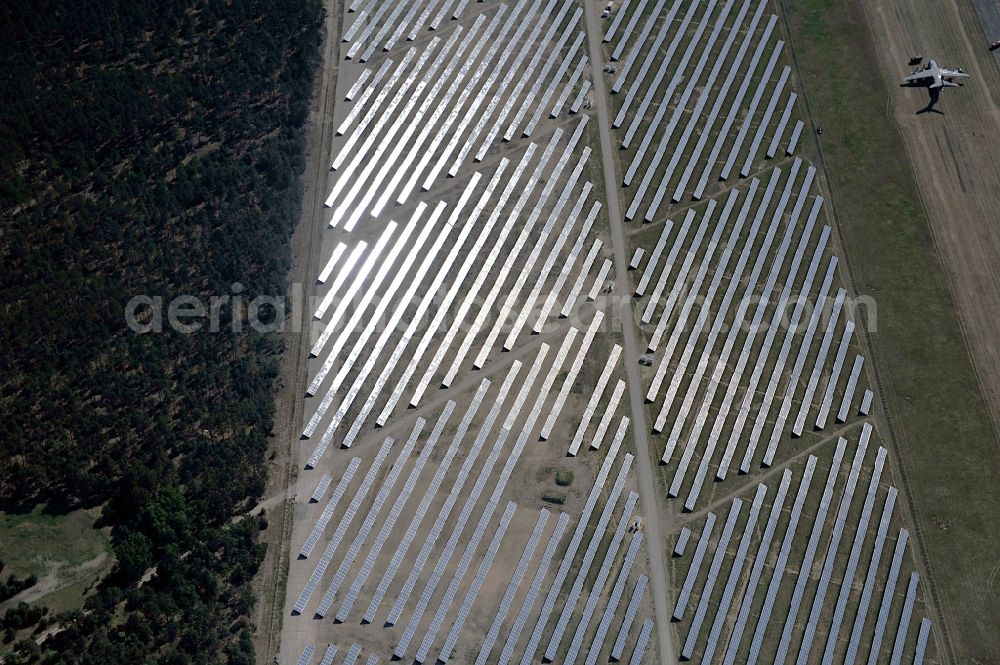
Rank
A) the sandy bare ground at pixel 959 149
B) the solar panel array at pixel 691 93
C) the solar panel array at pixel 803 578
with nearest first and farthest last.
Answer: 1. the solar panel array at pixel 803 578
2. the sandy bare ground at pixel 959 149
3. the solar panel array at pixel 691 93

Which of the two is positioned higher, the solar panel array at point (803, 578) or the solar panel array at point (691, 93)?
the solar panel array at point (691, 93)

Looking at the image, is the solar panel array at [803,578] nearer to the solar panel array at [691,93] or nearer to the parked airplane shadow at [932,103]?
the solar panel array at [691,93]

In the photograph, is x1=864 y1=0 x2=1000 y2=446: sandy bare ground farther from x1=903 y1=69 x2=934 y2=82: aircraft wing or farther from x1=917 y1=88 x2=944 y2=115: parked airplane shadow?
x1=903 y1=69 x2=934 y2=82: aircraft wing

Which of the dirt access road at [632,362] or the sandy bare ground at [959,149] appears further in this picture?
the sandy bare ground at [959,149]

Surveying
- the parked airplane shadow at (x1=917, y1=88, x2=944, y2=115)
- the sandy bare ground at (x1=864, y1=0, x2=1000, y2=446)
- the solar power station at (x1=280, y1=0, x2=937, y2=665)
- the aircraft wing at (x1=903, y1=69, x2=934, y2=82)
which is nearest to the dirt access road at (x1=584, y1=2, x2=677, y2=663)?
the solar power station at (x1=280, y1=0, x2=937, y2=665)

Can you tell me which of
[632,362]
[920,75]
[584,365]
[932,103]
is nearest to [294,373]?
[584,365]

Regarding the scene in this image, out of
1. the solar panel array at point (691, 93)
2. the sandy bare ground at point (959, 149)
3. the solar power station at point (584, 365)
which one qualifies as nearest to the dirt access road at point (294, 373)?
the solar power station at point (584, 365)
